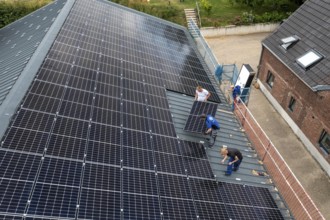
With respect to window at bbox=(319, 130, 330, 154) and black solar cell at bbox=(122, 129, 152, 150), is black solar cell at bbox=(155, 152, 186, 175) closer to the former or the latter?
black solar cell at bbox=(122, 129, 152, 150)

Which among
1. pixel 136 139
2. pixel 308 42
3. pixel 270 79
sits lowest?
pixel 270 79

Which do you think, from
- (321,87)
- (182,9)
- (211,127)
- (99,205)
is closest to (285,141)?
(321,87)

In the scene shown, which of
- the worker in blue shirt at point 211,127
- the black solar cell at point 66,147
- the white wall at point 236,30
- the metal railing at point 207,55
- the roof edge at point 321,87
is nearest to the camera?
the black solar cell at point 66,147

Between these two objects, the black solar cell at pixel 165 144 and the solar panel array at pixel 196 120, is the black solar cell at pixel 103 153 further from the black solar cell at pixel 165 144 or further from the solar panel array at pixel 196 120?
the solar panel array at pixel 196 120

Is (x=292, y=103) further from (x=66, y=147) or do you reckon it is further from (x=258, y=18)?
(x=66, y=147)

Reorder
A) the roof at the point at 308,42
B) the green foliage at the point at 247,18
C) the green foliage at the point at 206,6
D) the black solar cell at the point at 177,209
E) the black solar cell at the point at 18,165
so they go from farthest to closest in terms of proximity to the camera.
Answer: the green foliage at the point at 247,18 → the green foliage at the point at 206,6 → the roof at the point at 308,42 → the black solar cell at the point at 177,209 → the black solar cell at the point at 18,165

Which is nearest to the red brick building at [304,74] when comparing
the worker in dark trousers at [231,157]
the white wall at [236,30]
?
the worker in dark trousers at [231,157]
